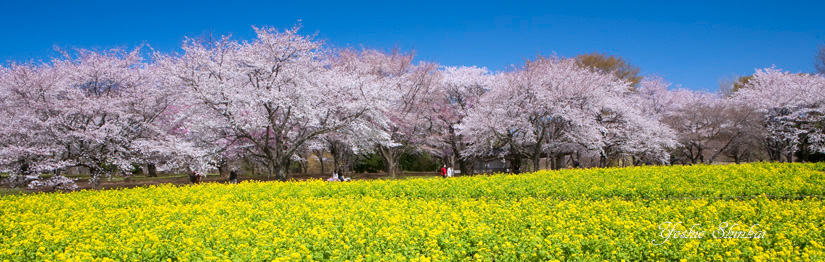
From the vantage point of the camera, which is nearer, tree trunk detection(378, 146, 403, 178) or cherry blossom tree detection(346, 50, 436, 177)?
tree trunk detection(378, 146, 403, 178)

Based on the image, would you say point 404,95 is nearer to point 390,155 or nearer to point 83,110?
point 390,155

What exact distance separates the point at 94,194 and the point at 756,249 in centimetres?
1415

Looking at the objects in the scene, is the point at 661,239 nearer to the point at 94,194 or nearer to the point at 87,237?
the point at 87,237

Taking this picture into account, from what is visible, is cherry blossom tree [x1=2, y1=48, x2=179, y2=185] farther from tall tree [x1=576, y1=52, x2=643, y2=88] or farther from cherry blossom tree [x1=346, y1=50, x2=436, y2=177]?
tall tree [x1=576, y1=52, x2=643, y2=88]

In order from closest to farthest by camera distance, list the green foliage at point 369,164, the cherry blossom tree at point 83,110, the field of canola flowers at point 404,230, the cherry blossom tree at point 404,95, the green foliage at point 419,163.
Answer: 1. the field of canola flowers at point 404,230
2. the cherry blossom tree at point 83,110
3. the cherry blossom tree at point 404,95
4. the green foliage at point 369,164
5. the green foliage at point 419,163

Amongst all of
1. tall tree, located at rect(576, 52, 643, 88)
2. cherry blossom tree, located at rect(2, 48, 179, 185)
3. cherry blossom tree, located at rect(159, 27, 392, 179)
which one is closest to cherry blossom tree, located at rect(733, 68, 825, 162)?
tall tree, located at rect(576, 52, 643, 88)
